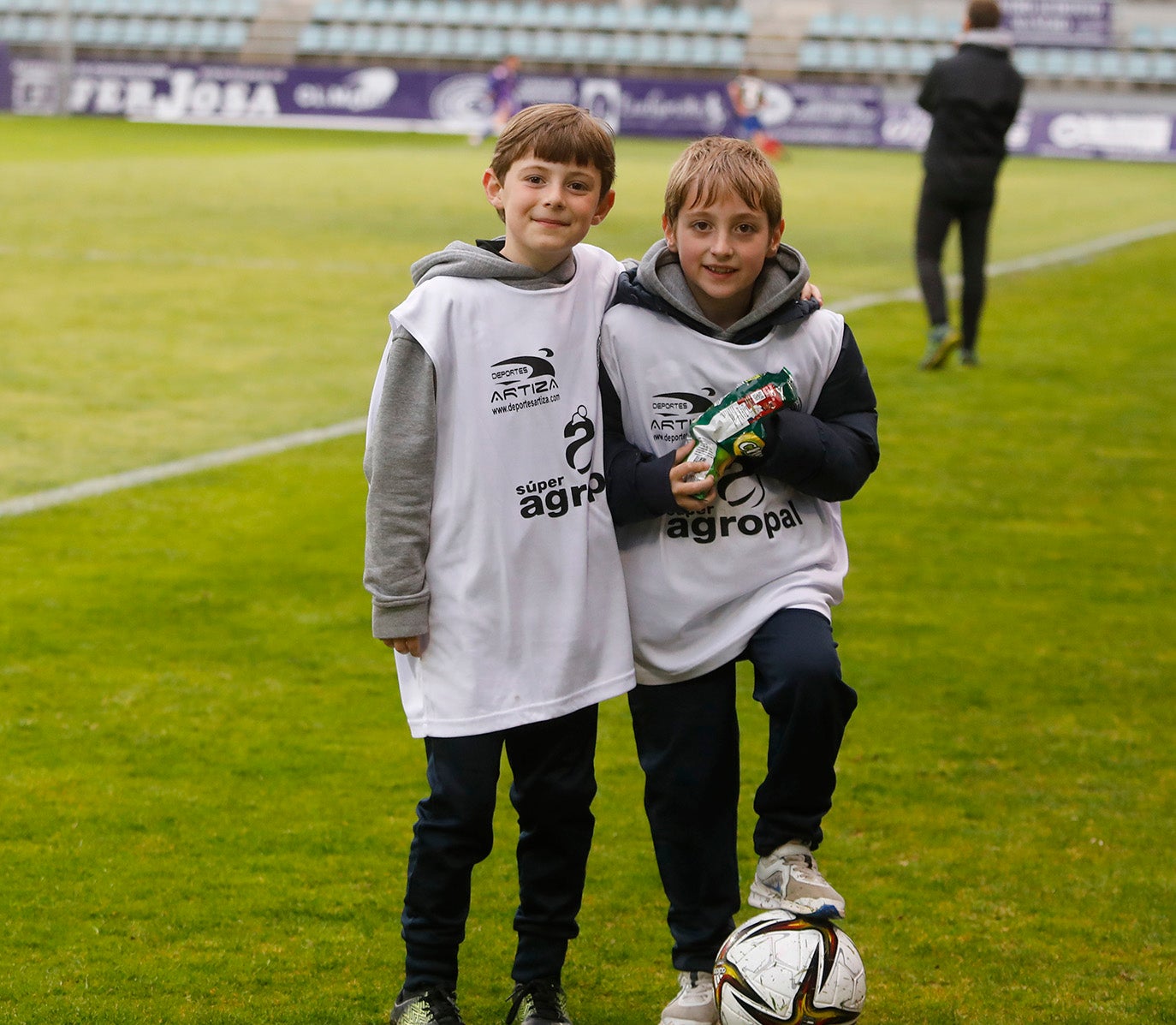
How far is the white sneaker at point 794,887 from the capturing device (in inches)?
121

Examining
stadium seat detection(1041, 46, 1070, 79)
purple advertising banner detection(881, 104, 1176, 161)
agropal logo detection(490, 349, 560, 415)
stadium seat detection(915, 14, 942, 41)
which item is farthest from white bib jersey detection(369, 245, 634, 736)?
stadium seat detection(915, 14, 942, 41)

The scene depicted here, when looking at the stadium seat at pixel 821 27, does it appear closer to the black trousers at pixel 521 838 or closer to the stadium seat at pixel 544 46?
the stadium seat at pixel 544 46

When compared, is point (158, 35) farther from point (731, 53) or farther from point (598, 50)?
point (731, 53)

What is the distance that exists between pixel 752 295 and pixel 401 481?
0.76m

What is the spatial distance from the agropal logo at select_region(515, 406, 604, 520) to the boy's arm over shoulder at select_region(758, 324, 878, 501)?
1.05ft

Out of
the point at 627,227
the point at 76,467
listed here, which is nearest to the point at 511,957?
the point at 76,467

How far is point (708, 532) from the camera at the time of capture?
127 inches

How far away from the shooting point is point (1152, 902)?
12.9 feet

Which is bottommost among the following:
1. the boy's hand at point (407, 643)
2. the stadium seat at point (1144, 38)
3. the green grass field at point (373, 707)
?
the green grass field at point (373, 707)

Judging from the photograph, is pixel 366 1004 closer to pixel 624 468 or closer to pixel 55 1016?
pixel 55 1016

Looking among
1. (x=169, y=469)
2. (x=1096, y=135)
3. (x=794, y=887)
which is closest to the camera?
(x=794, y=887)

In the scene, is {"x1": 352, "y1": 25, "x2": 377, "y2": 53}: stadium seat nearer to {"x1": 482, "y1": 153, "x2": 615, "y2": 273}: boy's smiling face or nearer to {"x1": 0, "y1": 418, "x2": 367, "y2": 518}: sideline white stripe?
{"x1": 0, "y1": 418, "x2": 367, "y2": 518}: sideline white stripe

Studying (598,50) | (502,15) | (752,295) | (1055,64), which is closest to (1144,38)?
(1055,64)

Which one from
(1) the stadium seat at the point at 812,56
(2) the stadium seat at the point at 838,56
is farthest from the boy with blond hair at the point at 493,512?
(1) the stadium seat at the point at 812,56
